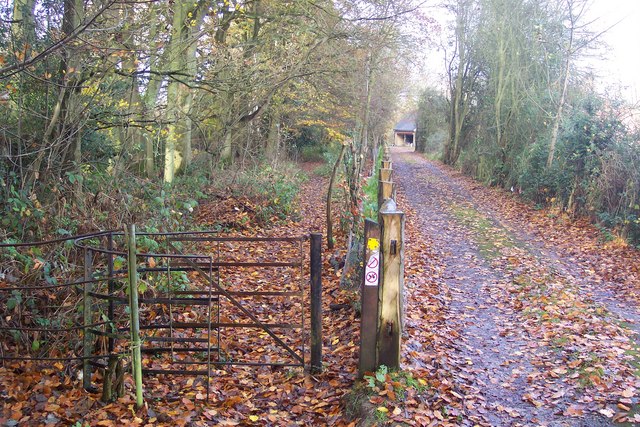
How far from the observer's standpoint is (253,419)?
499 centimetres

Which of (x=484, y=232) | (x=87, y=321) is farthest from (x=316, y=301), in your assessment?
(x=484, y=232)

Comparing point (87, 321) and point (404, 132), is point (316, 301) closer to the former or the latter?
point (87, 321)

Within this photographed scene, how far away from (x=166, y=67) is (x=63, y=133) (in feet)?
9.65

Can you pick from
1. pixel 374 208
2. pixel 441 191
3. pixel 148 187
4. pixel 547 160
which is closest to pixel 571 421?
pixel 374 208

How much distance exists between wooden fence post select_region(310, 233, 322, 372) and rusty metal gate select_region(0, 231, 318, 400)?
0.51 feet

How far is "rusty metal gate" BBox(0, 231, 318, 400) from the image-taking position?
17.5 feet

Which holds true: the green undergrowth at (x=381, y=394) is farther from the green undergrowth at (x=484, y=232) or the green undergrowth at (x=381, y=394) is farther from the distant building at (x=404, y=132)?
the distant building at (x=404, y=132)

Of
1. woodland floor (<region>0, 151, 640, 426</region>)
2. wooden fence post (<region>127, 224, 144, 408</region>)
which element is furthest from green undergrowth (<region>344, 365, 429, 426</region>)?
wooden fence post (<region>127, 224, 144, 408</region>)

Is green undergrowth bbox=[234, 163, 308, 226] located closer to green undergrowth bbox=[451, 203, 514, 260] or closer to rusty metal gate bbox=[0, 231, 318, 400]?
rusty metal gate bbox=[0, 231, 318, 400]

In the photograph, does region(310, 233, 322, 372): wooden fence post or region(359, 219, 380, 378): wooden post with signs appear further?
region(310, 233, 322, 372): wooden fence post

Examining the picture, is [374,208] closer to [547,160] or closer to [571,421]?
[571,421]

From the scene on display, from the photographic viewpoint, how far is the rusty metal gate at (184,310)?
5348 mm

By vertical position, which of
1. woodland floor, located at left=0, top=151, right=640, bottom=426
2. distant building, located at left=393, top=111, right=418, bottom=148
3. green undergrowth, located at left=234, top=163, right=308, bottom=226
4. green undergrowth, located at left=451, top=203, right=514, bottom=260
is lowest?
woodland floor, located at left=0, top=151, right=640, bottom=426

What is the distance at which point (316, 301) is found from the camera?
555cm
